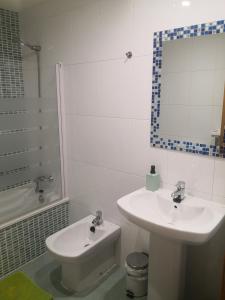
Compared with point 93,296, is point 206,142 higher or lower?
higher

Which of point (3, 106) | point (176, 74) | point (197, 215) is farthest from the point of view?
point (3, 106)

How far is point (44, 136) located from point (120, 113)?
858 mm

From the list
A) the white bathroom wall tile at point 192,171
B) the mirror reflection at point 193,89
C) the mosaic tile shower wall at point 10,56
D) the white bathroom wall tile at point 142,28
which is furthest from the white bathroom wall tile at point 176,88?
the mosaic tile shower wall at point 10,56

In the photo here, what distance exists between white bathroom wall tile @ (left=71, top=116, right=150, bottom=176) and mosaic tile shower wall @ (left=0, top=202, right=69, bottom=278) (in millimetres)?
639

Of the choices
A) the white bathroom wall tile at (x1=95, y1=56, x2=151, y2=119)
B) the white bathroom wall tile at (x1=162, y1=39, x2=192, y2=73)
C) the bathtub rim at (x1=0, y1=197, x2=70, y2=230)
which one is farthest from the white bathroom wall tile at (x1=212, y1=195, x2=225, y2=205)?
the bathtub rim at (x1=0, y1=197, x2=70, y2=230)

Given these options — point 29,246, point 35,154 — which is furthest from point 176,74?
point 29,246

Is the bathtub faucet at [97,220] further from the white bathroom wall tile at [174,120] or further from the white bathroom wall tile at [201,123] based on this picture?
the white bathroom wall tile at [201,123]

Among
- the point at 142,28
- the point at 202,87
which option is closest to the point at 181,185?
the point at 202,87

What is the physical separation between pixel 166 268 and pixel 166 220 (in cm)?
30

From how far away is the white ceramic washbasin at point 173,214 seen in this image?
4.01 feet

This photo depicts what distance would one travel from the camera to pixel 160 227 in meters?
1.27

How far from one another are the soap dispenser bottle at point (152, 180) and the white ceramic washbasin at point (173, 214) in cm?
4

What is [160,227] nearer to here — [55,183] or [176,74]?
[176,74]

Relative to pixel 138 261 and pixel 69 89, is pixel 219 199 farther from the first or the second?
pixel 69 89
